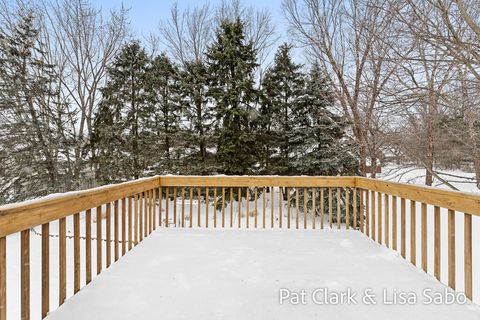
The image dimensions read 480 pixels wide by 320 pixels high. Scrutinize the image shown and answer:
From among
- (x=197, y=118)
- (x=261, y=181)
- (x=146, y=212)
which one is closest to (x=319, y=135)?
(x=197, y=118)

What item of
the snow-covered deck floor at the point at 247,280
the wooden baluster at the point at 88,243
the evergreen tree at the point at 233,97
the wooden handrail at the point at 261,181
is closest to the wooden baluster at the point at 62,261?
the snow-covered deck floor at the point at 247,280

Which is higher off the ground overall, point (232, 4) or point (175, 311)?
point (232, 4)

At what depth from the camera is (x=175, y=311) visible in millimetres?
1693

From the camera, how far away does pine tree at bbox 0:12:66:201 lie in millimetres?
7628

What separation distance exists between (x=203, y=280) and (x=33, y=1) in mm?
10463

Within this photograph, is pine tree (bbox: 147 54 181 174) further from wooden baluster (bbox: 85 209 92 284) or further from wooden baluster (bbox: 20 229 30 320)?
wooden baluster (bbox: 20 229 30 320)

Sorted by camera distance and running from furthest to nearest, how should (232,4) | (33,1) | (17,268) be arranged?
(232,4) < (33,1) < (17,268)

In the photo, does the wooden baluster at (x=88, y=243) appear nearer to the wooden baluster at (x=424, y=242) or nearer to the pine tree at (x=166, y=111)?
the wooden baluster at (x=424, y=242)

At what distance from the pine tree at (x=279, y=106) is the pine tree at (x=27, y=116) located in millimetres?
6520

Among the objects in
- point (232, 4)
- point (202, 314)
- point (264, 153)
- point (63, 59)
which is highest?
point (232, 4)

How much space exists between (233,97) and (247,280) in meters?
7.47

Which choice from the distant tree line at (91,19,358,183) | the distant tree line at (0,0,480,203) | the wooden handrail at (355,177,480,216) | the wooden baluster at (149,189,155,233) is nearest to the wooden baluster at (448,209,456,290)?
the wooden handrail at (355,177,480,216)

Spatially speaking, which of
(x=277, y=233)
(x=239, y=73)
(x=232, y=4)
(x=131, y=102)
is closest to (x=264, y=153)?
(x=239, y=73)

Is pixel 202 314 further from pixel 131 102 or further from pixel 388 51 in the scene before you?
pixel 131 102
